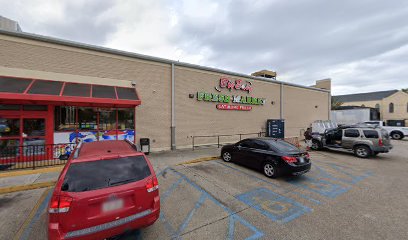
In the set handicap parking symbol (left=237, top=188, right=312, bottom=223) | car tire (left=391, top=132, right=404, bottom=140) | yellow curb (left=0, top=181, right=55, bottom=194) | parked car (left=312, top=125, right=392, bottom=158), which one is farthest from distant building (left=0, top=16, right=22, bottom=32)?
car tire (left=391, top=132, right=404, bottom=140)

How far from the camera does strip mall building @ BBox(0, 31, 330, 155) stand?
26.1 feet

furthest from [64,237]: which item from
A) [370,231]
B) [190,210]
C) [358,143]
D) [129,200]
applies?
[358,143]

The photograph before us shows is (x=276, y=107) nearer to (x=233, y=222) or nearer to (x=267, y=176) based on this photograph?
(x=267, y=176)

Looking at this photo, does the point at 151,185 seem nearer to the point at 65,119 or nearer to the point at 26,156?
the point at 26,156

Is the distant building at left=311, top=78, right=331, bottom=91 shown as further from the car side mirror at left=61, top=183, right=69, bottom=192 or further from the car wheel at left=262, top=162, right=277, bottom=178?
the car side mirror at left=61, top=183, right=69, bottom=192

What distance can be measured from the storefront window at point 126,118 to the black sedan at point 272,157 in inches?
250

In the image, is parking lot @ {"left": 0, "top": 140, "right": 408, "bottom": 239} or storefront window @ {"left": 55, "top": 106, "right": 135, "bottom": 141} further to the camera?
storefront window @ {"left": 55, "top": 106, "right": 135, "bottom": 141}

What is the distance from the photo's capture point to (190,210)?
422 cm

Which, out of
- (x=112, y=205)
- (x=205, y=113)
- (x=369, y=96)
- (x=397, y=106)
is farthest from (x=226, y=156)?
(x=369, y=96)

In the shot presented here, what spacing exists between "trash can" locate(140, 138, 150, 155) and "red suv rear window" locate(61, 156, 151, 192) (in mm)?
7273

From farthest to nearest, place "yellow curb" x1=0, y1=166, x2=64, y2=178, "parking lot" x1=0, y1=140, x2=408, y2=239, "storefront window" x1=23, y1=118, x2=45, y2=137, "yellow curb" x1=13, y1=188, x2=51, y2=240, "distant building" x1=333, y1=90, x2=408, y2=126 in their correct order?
1. "distant building" x1=333, y1=90, x2=408, y2=126
2. "storefront window" x1=23, y1=118, x2=45, y2=137
3. "yellow curb" x1=0, y1=166, x2=64, y2=178
4. "parking lot" x1=0, y1=140, x2=408, y2=239
5. "yellow curb" x1=13, y1=188, x2=51, y2=240

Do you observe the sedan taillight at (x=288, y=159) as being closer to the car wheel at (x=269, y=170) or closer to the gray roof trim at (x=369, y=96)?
the car wheel at (x=269, y=170)

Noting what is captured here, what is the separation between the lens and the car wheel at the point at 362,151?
993 centimetres

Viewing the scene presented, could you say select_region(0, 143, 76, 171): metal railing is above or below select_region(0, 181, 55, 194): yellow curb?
above
